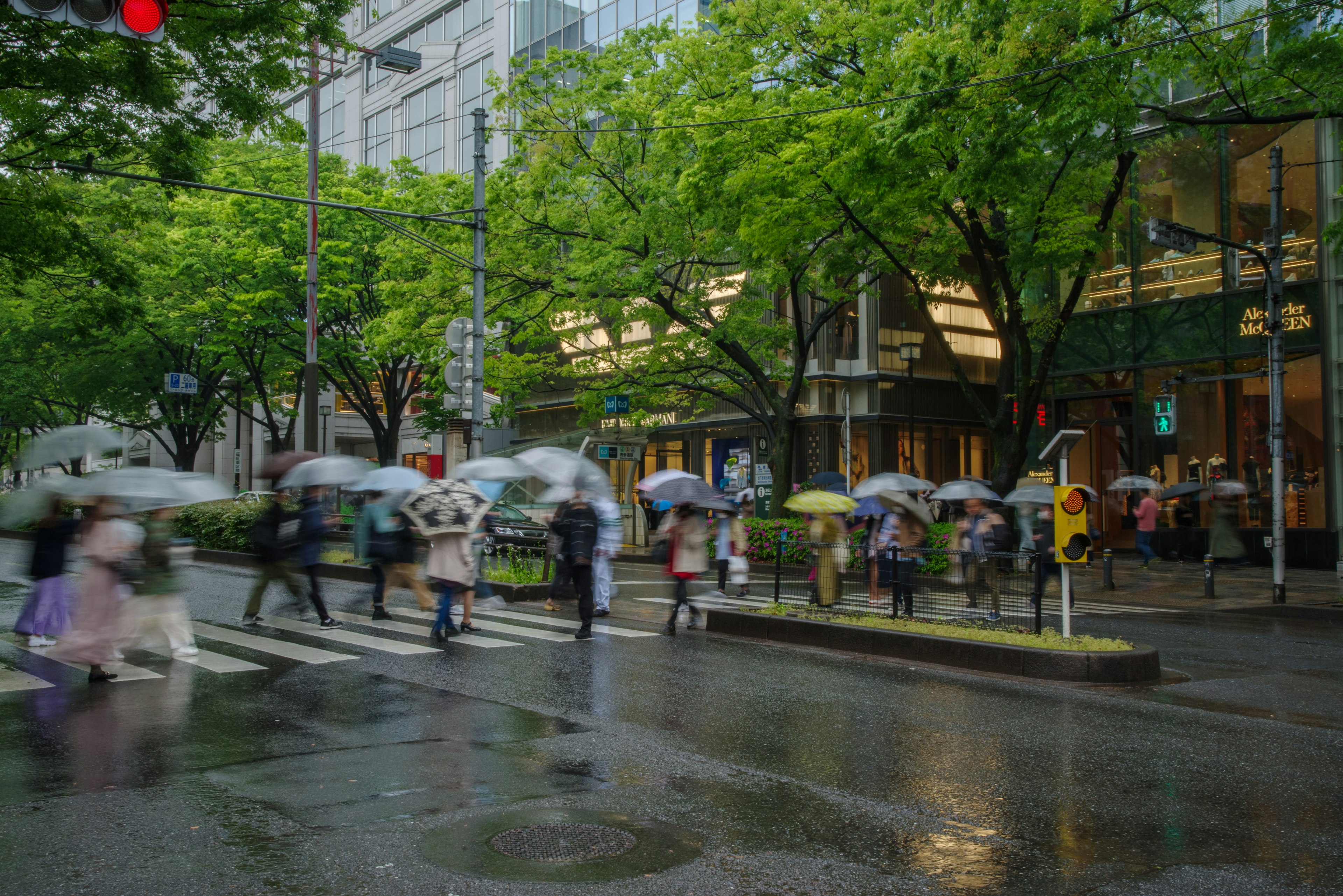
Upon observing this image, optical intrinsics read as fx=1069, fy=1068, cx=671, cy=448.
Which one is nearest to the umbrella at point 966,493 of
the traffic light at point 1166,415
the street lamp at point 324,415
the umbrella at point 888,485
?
the umbrella at point 888,485

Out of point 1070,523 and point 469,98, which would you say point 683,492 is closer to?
point 1070,523

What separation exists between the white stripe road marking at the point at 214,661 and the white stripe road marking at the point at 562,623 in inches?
151

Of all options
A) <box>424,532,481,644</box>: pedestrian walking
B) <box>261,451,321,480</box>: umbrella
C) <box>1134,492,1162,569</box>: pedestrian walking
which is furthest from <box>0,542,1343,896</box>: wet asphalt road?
<box>1134,492,1162,569</box>: pedestrian walking

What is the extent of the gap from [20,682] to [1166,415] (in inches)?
977

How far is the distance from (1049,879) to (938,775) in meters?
1.83

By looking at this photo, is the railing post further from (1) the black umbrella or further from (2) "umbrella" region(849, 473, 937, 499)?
(1) the black umbrella

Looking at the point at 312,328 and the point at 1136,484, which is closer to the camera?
the point at 312,328

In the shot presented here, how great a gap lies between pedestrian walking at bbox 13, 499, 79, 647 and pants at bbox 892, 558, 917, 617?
8682mm

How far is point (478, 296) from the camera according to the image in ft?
66.6

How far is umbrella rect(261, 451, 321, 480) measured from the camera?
1297cm

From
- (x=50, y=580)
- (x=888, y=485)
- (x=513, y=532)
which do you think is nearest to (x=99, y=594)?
(x=50, y=580)

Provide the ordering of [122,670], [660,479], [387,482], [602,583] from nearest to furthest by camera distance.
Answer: [122,670], [387,482], [660,479], [602,583]

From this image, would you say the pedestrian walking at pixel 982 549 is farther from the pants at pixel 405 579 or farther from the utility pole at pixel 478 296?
the utility pole at pixel 478 296

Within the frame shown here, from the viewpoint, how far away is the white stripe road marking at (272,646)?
428 inches
